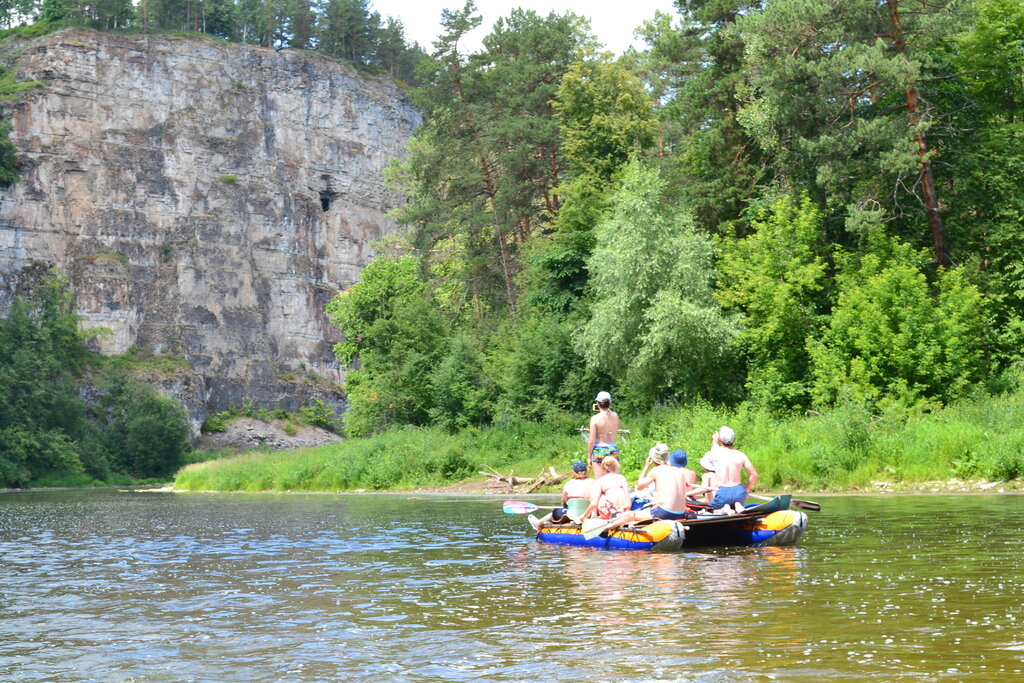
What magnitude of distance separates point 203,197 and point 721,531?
10259 centimetres

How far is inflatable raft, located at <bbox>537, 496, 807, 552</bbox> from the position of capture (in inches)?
610

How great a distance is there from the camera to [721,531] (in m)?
16.0

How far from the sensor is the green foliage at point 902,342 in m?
30.3

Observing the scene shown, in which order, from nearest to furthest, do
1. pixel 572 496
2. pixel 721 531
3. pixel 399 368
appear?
1. pixel 721 531
2. pixel 572 496
3. pixel 399 368

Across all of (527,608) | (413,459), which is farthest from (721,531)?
(413,459)

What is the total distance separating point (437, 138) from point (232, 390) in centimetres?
6274

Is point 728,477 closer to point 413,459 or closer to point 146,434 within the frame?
point 413,459

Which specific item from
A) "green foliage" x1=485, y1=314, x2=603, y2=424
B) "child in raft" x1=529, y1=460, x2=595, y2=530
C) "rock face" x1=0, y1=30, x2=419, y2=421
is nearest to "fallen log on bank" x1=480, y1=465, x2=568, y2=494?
"green foliage" x1=485, y1=314, x2=603, y2=424

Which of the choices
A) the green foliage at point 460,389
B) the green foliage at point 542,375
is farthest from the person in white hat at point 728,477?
the green foliage at point 460,389

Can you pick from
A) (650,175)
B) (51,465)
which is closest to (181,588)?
(650,175)

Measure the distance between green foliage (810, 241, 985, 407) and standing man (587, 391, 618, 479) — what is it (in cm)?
1172

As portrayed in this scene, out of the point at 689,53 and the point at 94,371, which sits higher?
the point at 689,53

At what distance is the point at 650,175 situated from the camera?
38.0 m

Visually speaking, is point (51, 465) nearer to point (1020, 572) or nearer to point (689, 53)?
point (689, 53)
